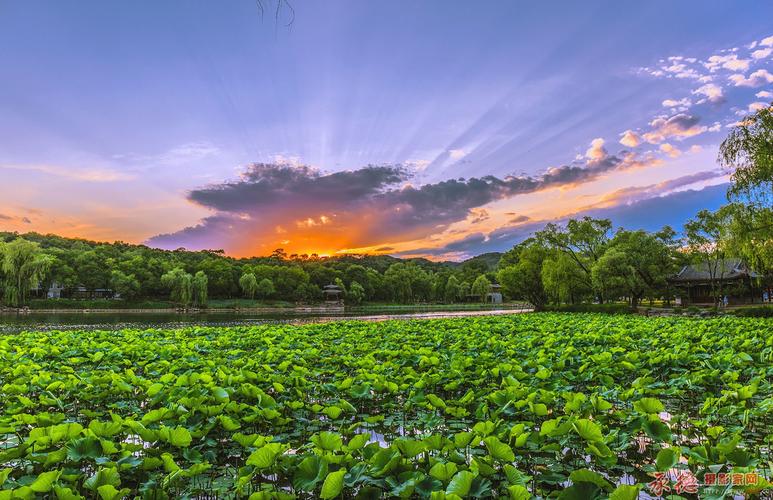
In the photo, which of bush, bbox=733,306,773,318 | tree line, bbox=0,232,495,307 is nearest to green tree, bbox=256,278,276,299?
tree line, bbox=0,232,495,307

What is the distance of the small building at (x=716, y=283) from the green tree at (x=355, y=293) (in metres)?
50.2

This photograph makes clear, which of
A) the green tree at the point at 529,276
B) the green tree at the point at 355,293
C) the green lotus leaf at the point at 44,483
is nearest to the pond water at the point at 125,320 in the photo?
the green tree at the point at 529,276

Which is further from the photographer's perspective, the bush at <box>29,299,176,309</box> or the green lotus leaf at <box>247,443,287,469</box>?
the bush at <box>29,299,176,309</box>

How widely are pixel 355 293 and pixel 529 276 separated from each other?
143 ft

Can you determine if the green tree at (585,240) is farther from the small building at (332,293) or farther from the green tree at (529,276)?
the small building at (332,293)

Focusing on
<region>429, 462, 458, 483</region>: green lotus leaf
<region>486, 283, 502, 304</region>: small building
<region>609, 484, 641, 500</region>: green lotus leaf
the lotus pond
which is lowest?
<region>486, 283, 502, 304</region>: small building

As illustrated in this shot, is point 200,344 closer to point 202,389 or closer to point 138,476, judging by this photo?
point 202,389

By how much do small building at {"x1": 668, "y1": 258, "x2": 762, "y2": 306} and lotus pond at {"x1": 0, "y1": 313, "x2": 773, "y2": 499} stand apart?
3108 centimetres

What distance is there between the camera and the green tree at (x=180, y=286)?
50281 mm

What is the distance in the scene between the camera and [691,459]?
2705 millimetres

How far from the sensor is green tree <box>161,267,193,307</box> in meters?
50.3

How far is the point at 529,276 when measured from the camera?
122 feet

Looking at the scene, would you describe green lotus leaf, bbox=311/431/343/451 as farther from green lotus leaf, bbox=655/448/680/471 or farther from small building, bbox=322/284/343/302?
small building, bbox=322/284/343/302

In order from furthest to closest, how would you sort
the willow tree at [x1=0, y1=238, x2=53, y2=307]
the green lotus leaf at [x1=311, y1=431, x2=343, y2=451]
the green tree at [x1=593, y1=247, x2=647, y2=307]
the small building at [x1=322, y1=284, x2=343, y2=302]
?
the small building at [x1=322, y1=284, x2=343, y2=302], the willow tree at [x1=0, y1=238, x2=53, y2=307], the green tree at [x1=593, y1=247, x2=647, y2=307], the green lotus leaf at [x1=311, y1=431, x2=343, y2=451]
